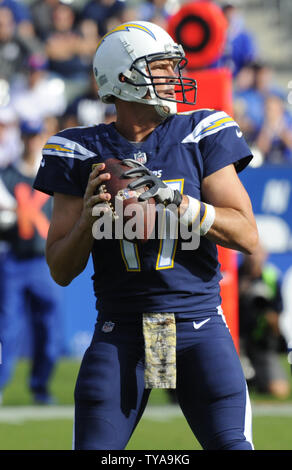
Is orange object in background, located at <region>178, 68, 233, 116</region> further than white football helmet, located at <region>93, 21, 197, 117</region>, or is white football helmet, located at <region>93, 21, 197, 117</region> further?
orange object in background, located at <region>178, 68, 233, 116</region>

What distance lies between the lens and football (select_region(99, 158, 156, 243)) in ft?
8.09

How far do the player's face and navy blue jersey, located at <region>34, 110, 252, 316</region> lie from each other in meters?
0.09

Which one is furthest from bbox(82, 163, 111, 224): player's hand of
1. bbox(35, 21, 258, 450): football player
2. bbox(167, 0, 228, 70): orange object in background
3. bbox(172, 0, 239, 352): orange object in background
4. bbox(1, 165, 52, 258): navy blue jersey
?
bbox(1, 165, 52, 258): navy blue jersey

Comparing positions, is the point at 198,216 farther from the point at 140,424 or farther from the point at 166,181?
the point at 140,424

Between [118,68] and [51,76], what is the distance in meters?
7.58

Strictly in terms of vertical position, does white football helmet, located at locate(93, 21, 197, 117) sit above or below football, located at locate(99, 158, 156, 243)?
above

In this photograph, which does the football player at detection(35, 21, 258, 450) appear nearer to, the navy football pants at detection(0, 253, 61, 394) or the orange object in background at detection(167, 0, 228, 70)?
the orange object in background at detection(167, 0, 228, 70)

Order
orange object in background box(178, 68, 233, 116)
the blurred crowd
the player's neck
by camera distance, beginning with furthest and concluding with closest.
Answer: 1. the blurred crowd
2. orange object in background box(178, 68, 233, 116)
3. the player's neck

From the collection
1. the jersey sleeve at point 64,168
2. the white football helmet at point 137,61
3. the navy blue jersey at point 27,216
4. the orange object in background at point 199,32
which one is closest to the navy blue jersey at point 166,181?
the jersey sleeve at point 64,168

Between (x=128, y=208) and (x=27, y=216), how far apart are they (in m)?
4.03

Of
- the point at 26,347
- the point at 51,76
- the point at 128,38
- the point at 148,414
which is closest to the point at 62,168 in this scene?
the point at 128,38

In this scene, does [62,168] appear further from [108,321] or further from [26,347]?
[26,347]

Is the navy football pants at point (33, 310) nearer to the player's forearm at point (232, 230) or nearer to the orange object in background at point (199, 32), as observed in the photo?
the orange object in background at point (199, 32)

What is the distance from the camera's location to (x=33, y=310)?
21.1ft
